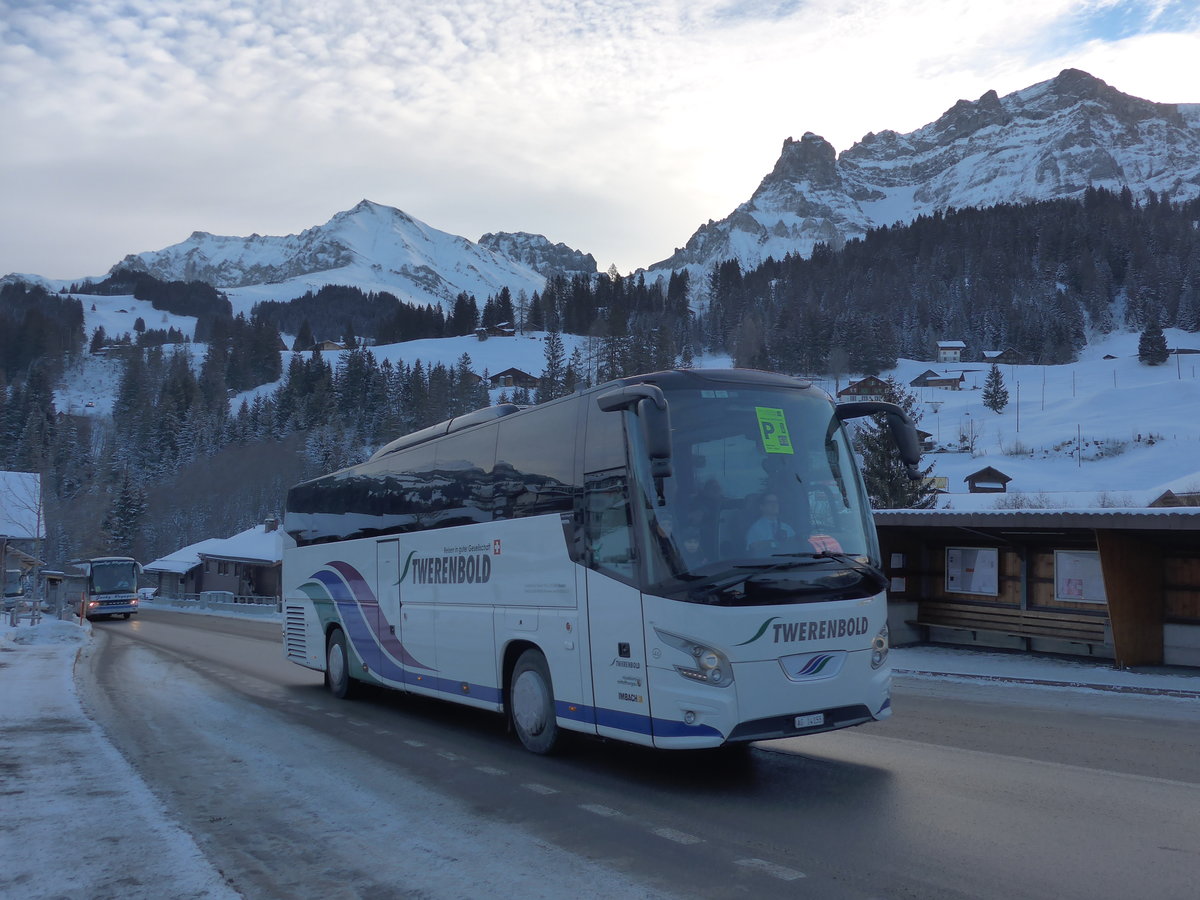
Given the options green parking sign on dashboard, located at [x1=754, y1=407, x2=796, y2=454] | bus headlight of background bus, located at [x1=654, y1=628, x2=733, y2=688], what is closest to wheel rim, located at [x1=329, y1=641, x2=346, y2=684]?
bus headlight of background bus, located at [x1=654, y1=628, x2=733, y2=688]

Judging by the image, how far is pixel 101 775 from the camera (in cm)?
844

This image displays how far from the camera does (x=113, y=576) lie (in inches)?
1927

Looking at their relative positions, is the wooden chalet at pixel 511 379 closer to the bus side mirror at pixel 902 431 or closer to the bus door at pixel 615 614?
the bus side mirror at pixel 902 431

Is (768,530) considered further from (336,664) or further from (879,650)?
(336,664)

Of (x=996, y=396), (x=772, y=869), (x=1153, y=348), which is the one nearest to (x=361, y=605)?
(x=772, y=869)

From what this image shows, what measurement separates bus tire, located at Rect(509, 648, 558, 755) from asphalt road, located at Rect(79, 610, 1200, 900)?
0.21m

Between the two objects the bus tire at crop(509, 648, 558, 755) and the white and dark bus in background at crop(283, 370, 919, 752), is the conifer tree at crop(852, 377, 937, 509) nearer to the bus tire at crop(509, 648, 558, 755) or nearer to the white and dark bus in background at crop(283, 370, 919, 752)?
the white and dark bus in background at crop(283, 370, 919, 752)

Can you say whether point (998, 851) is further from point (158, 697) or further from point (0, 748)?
point (158, 697)

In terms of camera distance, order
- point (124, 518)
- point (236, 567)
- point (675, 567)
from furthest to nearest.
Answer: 1. point (124, 518)
2. point (236, 567)
3. point (675, 567)

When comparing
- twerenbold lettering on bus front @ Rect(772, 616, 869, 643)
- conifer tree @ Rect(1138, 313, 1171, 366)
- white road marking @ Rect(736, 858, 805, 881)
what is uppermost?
conifer tree @ Rect(1138, 313, 1171, 366)

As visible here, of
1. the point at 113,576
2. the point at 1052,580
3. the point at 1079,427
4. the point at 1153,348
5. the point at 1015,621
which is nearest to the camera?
the point at 1052,580

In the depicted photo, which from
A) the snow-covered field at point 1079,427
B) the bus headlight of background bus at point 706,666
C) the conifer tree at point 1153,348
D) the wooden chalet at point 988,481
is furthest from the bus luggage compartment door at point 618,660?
the conifer tree at point 1153,348

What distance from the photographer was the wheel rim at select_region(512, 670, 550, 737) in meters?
8.98

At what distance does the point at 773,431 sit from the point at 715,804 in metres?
3.03
